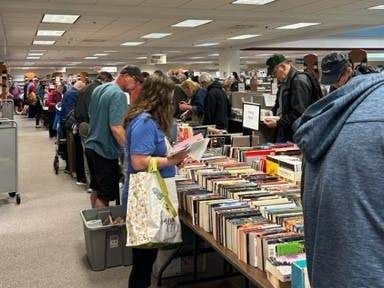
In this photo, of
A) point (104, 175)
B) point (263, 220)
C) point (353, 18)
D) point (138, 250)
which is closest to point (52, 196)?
point (104, 175)

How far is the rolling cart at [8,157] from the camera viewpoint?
5.02 meters

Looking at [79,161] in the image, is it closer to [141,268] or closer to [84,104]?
[84,104]

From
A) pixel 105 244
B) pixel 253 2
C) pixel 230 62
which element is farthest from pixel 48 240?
pixel 230 62

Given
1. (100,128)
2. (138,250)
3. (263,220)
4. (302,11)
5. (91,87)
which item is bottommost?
(138,250)

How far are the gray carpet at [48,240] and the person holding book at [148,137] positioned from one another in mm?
819

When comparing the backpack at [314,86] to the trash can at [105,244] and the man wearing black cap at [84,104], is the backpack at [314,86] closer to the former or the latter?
the trash can at [105,244]

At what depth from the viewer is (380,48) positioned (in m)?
17.6

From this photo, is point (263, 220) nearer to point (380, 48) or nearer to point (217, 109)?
point (217, 109)

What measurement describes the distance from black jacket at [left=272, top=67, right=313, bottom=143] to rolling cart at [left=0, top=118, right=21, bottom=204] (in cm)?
285

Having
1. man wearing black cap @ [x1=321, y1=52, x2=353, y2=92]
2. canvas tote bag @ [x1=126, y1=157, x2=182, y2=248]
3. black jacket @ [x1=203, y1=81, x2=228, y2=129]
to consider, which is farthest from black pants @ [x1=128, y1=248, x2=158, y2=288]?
black jacket @ [x1=203, y1=81, x2=228, y2=129]

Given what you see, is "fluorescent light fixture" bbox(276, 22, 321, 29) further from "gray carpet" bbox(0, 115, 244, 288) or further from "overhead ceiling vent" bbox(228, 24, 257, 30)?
"gray carpet" bbox(0, 115, 244, 288)

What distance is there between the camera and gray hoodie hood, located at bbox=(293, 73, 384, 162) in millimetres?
865

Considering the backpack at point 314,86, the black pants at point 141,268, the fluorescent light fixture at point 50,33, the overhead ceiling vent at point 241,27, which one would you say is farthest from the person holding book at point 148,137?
the fluorescent light fixture at point 50,33

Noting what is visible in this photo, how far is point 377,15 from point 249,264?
355 inches
